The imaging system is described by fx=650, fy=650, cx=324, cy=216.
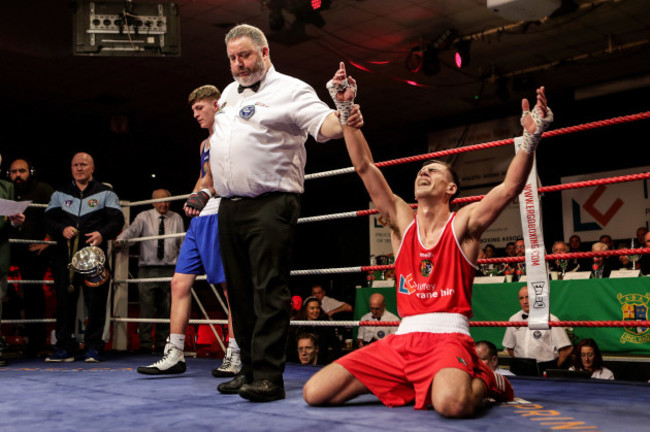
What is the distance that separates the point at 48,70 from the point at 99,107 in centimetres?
156

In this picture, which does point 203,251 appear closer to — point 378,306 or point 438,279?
point 438,279

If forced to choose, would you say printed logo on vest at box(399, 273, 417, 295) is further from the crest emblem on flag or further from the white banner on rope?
the crest emblem on flag

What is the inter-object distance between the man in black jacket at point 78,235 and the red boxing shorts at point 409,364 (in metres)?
2.37

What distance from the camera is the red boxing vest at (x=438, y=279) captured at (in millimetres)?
2051

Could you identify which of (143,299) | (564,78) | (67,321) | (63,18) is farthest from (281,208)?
(564,78)

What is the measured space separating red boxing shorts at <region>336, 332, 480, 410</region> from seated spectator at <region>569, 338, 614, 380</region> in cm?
242

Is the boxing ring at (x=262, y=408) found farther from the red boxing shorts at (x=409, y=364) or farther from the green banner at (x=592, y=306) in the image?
the green banner at (x=592, y=306)

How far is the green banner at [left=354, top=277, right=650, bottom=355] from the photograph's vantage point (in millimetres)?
4039

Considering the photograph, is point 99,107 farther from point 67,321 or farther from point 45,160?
point 67,321

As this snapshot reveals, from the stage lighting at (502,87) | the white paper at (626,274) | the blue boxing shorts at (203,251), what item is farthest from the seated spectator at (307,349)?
the stage lighting at (502,87)

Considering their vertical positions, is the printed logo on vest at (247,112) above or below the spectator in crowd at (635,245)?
above

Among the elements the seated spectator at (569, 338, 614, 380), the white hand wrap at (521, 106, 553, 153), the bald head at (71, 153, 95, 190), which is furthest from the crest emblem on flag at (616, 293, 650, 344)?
the bald head at (71, 153, 95, 190)

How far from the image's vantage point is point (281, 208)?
2.23m

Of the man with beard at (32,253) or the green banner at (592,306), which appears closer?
the green banner at (592,306)
